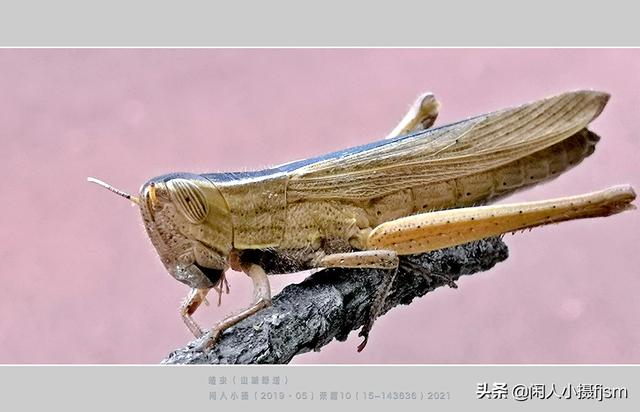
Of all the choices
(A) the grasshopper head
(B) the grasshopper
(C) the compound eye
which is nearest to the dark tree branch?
(B) the grasshopper

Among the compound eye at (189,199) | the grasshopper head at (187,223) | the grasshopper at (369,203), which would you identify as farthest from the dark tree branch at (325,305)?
the compound eye at (189,199)

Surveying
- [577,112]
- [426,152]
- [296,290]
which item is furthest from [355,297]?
[577,112]

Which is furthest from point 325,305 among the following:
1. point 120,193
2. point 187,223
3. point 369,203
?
point 120,193

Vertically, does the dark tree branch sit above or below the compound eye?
below

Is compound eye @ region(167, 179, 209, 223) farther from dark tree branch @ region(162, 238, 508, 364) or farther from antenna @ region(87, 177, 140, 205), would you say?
dark tree branch @ region(162, 238, 508, 364)

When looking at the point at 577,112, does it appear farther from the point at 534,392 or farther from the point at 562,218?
the point at 534,392

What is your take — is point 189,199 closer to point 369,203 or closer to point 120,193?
point 120,193

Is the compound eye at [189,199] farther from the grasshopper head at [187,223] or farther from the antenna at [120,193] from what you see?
the antenna at [120,193]
